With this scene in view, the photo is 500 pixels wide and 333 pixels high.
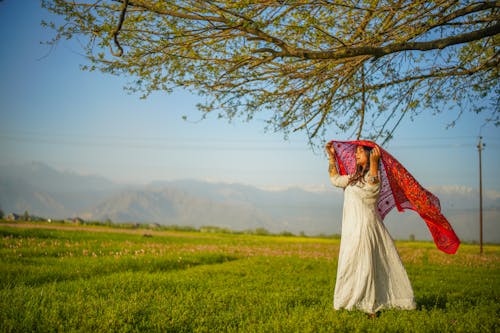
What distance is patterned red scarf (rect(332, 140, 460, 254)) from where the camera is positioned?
765cm

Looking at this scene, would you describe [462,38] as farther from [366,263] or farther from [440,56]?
[366,263]

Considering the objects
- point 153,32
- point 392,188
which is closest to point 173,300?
point 392,188

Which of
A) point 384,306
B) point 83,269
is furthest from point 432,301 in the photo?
point 83,269

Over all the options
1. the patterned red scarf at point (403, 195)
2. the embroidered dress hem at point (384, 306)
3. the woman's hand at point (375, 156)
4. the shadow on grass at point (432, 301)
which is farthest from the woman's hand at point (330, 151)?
the shadow on grass at point (432, 301)

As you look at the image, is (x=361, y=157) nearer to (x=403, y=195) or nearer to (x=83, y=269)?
(x=403, y=195)

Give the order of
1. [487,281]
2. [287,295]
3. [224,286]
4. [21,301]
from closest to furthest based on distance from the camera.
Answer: [21,301]
[287,295]
[224,286]
[487,281]

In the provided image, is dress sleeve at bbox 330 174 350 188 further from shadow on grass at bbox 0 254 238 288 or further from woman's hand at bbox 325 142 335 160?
shadow on grass at bbox 0 254 238 288

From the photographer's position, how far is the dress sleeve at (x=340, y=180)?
7098mm

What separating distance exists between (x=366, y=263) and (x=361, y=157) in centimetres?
185

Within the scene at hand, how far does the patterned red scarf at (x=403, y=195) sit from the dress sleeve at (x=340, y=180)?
508 millimetres

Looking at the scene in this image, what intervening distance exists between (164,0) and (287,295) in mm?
6161

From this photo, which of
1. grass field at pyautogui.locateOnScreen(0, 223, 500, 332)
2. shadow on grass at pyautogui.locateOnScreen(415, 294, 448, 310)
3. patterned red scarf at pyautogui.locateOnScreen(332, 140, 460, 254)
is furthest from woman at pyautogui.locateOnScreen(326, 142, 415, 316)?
shadow on grass at pyautogui.locateOnScreen(415, 294, 448, 310)

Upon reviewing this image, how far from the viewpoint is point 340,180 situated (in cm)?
716

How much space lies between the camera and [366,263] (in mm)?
6645
